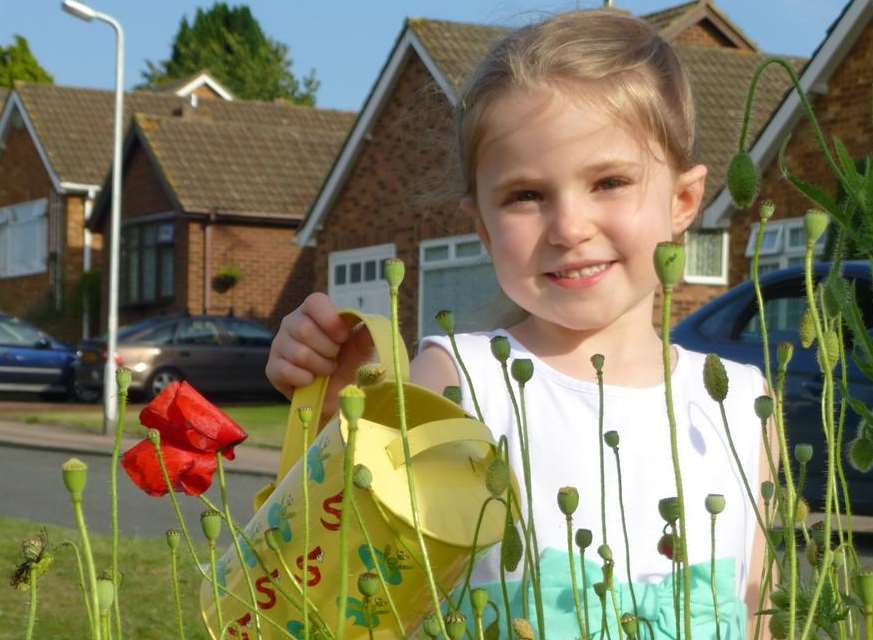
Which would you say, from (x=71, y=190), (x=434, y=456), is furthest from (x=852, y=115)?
(x=71, y=190)

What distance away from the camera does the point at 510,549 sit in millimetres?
1050

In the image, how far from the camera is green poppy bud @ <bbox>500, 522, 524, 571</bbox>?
105 cm

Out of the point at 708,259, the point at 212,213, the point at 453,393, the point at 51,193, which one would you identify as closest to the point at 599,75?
the point at 453,393

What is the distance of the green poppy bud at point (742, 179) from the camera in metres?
1.05

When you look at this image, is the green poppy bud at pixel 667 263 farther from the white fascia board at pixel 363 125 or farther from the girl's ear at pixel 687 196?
the white fascia board at pixel 363 125

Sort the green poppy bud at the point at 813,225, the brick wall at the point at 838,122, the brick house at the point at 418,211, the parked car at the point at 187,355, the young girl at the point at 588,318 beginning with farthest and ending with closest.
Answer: the parked car at the point at 187,355, the brick house at the point at 418,211, the brick wall at the point at 838,122, the young girl at the point at 588,318, the green poppy bud at the point at 813,225

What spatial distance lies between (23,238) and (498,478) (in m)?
41.5

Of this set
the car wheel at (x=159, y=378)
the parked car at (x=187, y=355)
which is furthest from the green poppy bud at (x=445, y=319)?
the car wheel at (x=159, y=378)

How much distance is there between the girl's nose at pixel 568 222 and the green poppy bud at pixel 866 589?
36.8 inches

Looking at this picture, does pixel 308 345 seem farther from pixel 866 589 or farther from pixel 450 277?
pixel 450 277

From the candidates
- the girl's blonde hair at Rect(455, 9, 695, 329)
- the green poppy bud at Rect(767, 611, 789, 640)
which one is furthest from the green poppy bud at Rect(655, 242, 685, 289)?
the girl's blonde hair at Rect(455, 9, 695, 329)

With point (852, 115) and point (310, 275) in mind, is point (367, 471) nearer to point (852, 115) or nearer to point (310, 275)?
point (852, 115)

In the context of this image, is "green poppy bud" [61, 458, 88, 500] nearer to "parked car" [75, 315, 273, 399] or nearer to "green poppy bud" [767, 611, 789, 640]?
"green poppy bud" [767, 611, 789, 640]

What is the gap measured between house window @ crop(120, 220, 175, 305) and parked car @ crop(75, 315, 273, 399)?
22.7 feet
